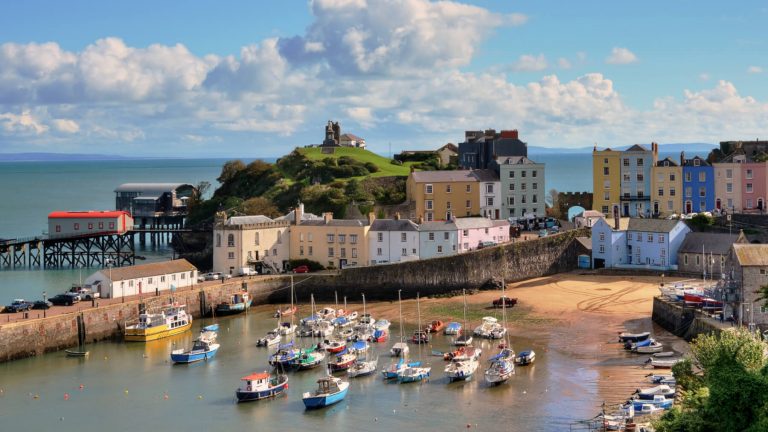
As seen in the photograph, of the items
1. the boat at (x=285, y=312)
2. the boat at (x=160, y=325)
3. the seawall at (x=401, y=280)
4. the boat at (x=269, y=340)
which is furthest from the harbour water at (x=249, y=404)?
the boat at (x=285, y=312)

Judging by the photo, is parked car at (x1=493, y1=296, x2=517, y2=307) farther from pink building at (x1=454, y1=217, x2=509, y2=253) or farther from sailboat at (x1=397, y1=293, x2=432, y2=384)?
sailboat at (x1=397, y1=293, x2=432, y2=384)

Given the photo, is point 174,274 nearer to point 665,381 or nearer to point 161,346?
point 161,346

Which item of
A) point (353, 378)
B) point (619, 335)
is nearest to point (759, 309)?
point (619, 335)

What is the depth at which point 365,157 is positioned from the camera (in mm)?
101125

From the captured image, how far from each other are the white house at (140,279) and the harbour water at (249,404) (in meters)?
7.66

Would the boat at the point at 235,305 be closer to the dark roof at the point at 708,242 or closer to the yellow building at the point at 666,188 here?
the dark roof at the point at 708,242

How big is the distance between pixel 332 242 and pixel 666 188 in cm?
2718

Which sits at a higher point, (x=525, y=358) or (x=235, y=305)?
(x=235, y=305)

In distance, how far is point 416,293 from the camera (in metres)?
62.0

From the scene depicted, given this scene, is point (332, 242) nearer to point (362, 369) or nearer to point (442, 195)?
point (442, 195)

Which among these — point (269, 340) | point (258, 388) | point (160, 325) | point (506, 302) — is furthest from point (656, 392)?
point (160, 325)

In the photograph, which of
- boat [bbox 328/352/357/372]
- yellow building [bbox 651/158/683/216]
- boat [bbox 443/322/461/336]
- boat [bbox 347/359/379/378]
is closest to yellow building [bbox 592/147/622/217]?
yellow building [bbox 651/158/683/216]

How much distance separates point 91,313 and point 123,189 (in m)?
59.9

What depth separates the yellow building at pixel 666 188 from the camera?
7412 centimetres
